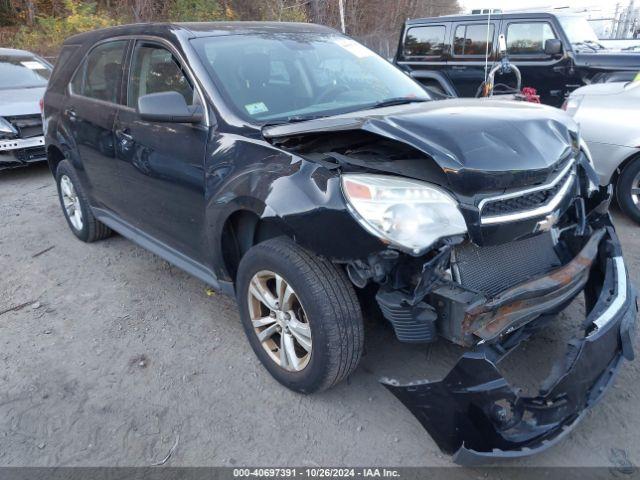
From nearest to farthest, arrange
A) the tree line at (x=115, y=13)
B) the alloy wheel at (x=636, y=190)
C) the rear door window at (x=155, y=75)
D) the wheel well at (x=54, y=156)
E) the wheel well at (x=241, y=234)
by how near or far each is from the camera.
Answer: the wheel well at (x=241, y=234)
the rear door window at (x=155, y=75)
the alloy wheel at (x=636, y=190)
the wheel well at (x=54, y=156)
the tree line at (x=115, y=13)

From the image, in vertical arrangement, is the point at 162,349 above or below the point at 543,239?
below

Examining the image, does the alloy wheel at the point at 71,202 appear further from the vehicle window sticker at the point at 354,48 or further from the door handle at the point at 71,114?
the vehicle window sticker at the point at 354,48

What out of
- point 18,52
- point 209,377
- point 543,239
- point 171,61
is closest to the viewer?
point 543,239

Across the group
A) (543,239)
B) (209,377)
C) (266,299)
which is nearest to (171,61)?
(266,299)

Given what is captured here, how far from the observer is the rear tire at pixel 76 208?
4691 mm

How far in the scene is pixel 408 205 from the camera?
2.16m

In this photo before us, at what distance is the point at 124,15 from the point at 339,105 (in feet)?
54.8

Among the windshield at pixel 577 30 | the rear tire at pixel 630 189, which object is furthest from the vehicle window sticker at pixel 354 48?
the windshield at pixel 577 30

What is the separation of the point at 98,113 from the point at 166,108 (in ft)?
4.40

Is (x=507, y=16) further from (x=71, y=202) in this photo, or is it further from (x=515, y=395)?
(x=515, y=395)

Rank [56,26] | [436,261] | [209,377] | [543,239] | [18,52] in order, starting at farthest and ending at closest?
1. [56,26]
2. [18,52]
3. [209,377]
4. [543,239]
5. [436,261]

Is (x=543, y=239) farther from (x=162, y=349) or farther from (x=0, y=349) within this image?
(x=0, y=349)

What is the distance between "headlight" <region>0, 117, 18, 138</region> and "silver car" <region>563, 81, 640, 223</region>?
6.84 meters

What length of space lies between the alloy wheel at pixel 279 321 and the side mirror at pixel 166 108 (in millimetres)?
976
